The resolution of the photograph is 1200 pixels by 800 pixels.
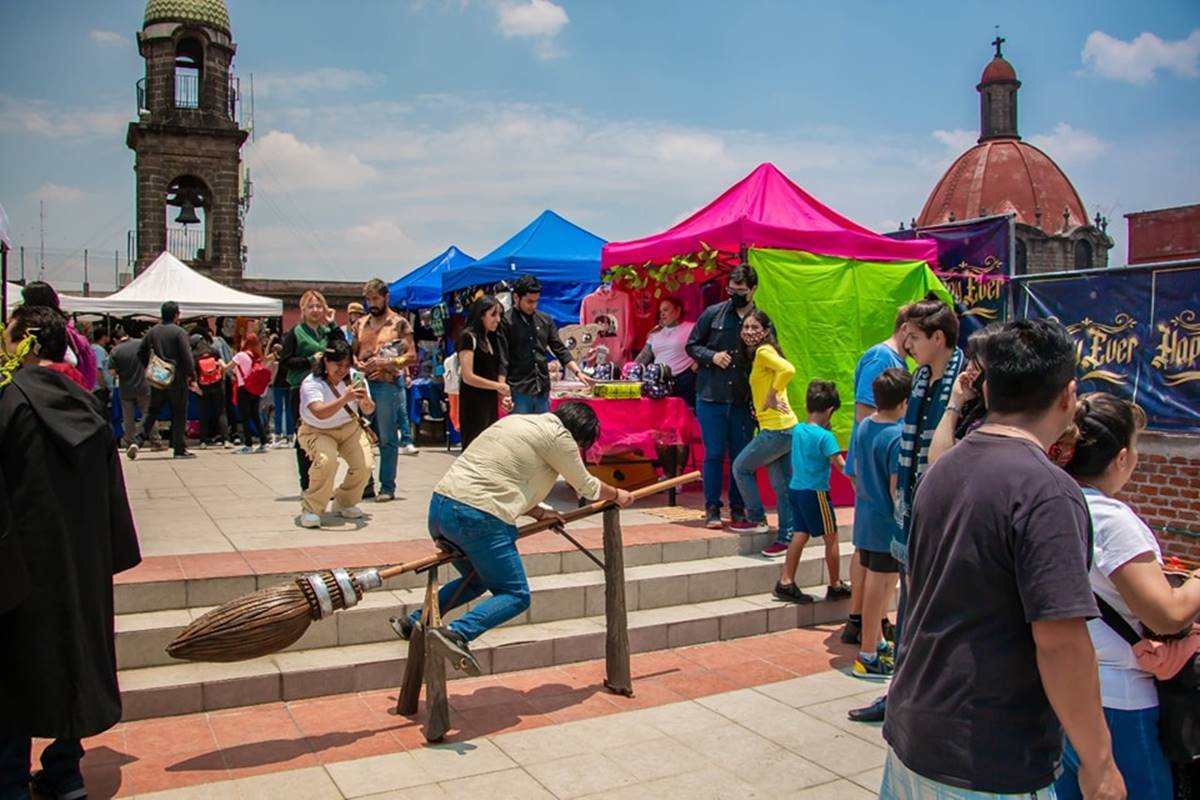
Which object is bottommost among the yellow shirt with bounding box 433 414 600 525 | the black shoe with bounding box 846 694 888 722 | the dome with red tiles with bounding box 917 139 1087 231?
the black shoe with bounding box 846 694 888 722

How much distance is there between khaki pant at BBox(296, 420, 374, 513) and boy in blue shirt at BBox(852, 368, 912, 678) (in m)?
3.67

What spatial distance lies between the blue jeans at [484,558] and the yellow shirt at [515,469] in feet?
0.17

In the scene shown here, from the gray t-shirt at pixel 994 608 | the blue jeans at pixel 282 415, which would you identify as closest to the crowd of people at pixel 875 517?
the gray t-shirt at pixel 994 608

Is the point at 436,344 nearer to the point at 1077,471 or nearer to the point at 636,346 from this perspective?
the point at 636,346

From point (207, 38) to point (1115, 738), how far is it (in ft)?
89.4

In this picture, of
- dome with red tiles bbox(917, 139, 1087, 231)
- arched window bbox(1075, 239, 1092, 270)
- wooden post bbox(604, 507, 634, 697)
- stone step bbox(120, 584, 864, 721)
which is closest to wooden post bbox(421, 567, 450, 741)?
stone step bbox(120, 584, 864, 721)

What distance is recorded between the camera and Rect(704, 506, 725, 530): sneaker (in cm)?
730

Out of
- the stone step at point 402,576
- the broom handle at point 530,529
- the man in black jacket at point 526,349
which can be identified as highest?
the man in black jacket at point 526,349

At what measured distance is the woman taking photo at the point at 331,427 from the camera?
6883 mm

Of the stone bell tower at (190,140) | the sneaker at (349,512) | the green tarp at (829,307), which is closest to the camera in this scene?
the sneaker at (349,512)

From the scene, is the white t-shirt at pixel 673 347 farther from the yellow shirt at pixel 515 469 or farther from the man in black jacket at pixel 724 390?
the yellow shirt at pixel 515 469

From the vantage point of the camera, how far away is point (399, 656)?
518 centimetres

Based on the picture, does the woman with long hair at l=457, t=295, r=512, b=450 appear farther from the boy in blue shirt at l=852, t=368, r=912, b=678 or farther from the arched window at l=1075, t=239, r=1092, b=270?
the arched window at l=1075, t=239, r=1092, b=270

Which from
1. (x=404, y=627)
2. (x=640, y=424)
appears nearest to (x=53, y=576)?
(x=404, y=627)
